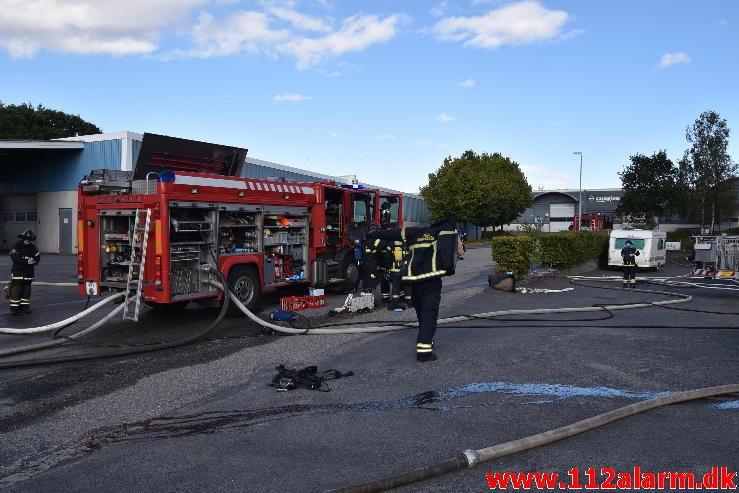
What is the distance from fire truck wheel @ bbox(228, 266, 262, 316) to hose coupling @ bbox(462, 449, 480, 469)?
6.81m

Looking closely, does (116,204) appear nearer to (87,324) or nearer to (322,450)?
(87,324)

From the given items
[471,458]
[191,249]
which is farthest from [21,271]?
[471,458]

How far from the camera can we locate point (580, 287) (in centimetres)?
1695

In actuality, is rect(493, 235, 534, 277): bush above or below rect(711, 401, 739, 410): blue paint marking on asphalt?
above

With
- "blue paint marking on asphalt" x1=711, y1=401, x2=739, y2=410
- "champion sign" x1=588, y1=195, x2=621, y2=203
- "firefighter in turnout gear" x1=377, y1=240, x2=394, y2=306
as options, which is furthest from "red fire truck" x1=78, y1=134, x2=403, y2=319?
"champion sign" x1=588, y1=195, x2=621, y2=203

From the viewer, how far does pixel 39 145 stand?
28.5 metres

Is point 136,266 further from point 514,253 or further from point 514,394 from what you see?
point 514,253

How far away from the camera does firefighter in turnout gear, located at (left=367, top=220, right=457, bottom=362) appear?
23.1ft

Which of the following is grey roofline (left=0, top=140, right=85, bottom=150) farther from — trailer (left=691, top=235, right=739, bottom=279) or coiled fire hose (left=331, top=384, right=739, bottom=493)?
coiled fire hose (left=331, top=384, right=739, bottom=493)

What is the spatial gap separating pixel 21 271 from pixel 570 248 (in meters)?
16.8

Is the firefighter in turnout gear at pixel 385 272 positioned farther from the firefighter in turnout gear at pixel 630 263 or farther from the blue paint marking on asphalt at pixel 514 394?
the firefighter in turnout gear at pixel 630 263

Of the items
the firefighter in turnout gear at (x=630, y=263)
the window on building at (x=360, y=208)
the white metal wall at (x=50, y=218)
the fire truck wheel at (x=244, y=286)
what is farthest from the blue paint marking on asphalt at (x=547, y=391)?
the white metal wall at (x=50, y=218)

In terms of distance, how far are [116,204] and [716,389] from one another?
824 centimetres

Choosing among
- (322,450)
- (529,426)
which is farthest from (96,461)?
(529,426)
